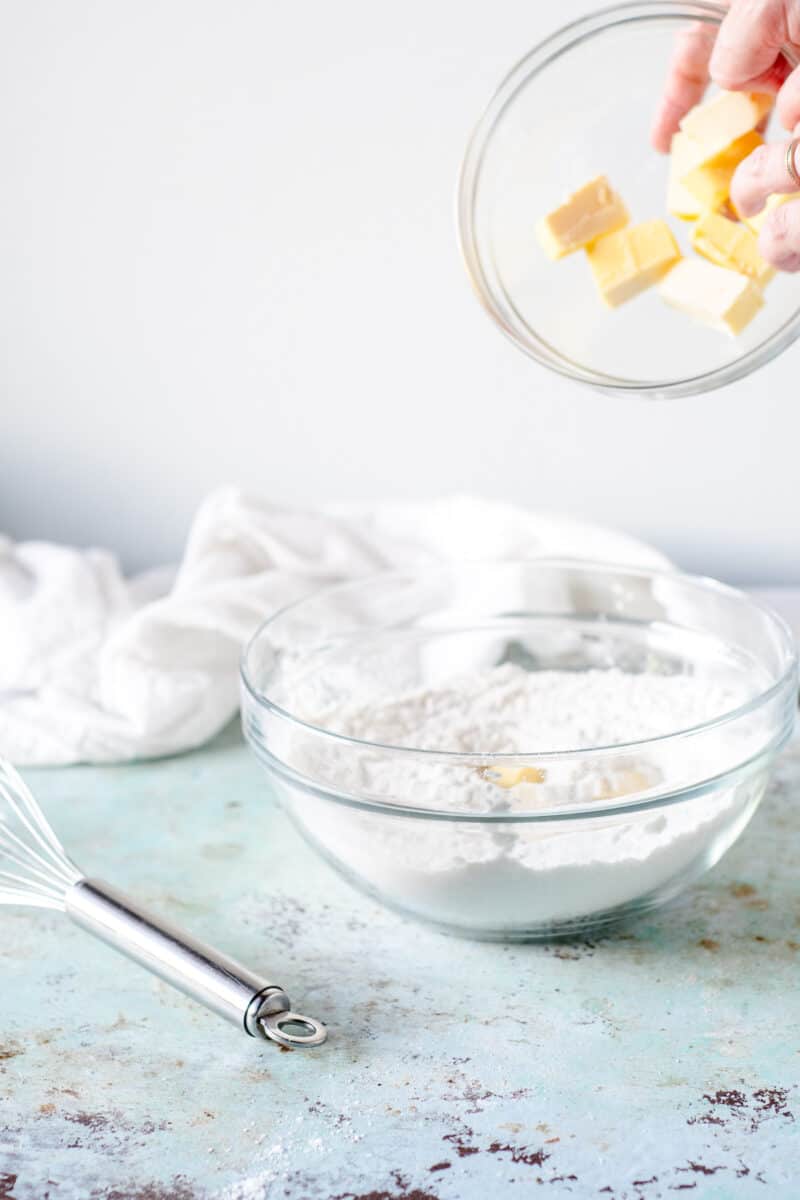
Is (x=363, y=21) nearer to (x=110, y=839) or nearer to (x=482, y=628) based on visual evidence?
(x=482, y=628)

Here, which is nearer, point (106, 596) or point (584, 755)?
point (584, 755)

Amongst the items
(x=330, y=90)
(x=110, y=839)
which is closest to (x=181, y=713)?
(x=110, y=839)

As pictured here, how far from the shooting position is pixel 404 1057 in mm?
506

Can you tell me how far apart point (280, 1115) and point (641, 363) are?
1.26 feet

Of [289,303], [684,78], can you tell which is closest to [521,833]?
[684,78]

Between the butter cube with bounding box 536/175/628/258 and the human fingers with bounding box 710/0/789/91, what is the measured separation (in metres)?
0.07

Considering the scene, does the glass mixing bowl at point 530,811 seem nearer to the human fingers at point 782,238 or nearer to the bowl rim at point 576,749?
the bowl rim at point 576,749

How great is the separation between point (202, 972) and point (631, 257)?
0.38 meters

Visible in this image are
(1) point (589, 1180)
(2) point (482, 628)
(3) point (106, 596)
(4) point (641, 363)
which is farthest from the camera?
(3) point (106, 596)

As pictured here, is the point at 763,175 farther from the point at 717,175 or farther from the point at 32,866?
the point at 32,866

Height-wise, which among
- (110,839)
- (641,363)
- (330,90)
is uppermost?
(330,90)

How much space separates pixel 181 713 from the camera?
79 cm

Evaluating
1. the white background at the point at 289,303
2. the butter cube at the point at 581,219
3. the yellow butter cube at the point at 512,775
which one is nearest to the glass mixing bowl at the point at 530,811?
the yellow butter cube at the point at 512,775

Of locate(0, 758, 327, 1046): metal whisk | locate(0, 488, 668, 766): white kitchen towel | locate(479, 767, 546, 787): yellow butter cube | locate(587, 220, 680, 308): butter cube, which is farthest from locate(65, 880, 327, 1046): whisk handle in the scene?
locate(587, 220, 680, 308): butter cube
